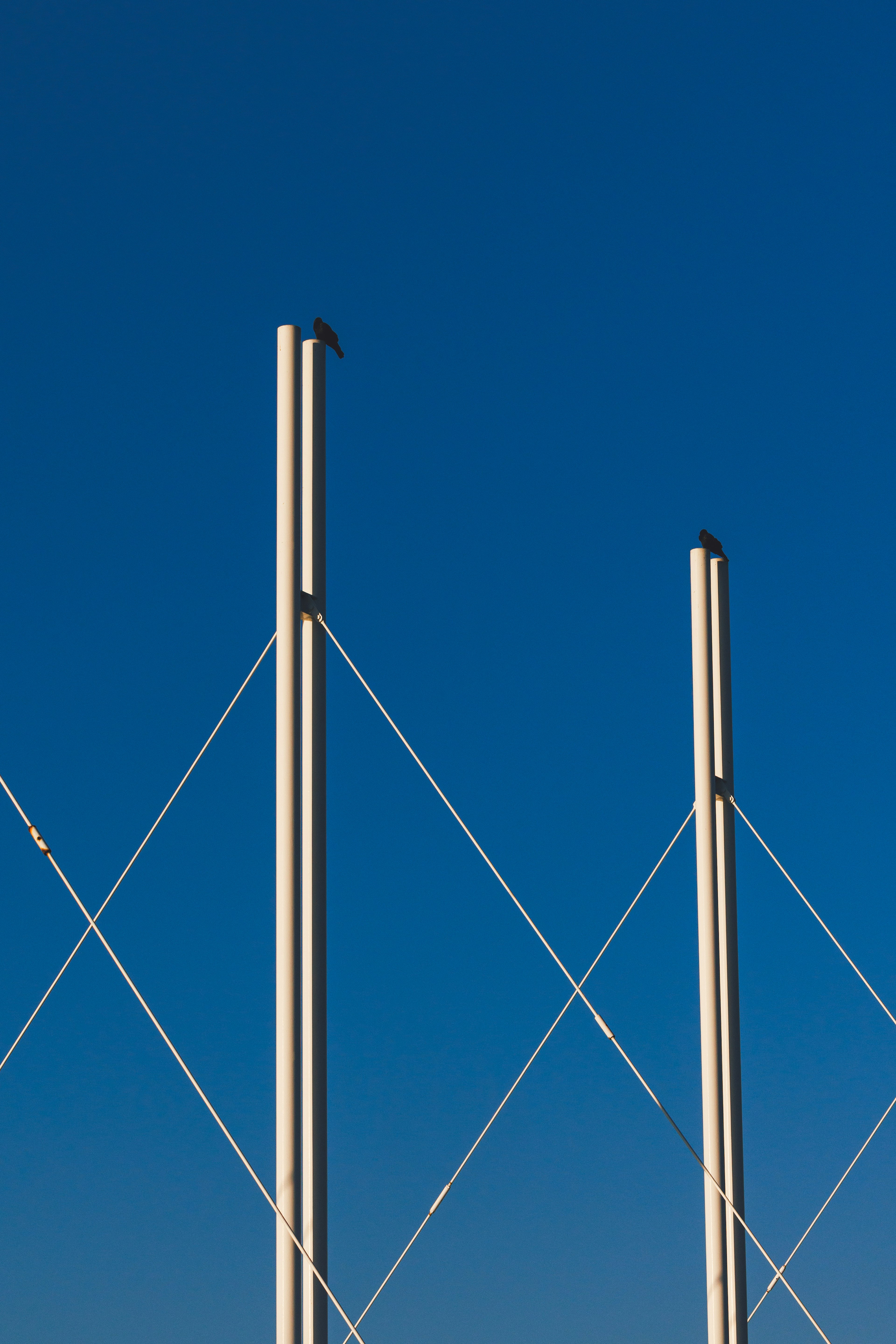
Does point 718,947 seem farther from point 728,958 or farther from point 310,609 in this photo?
point 310,609

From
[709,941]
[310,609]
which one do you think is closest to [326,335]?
[310,609]

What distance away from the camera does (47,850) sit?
40.0 feet

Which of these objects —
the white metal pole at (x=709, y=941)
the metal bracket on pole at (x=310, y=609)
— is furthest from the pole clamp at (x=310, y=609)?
the white metal pole at (x=709, y=941)

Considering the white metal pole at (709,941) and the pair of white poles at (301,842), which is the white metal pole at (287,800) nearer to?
the pair of white poles at (301,842)

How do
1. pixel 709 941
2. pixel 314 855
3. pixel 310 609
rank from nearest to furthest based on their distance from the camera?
pixel 314 855 < pixel 310 609 < pixel 709 941

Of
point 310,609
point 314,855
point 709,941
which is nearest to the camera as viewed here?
point 314,855

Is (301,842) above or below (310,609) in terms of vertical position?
below

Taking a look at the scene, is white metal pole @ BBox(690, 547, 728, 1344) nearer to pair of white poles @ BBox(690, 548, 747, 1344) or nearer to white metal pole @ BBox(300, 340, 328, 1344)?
pair of white poles @ BBox(690, 548, 747, 1344)

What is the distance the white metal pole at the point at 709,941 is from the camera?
16078 mm

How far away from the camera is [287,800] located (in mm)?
11867

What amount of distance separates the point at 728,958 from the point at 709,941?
0.26 metres

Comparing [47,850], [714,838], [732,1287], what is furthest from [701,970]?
[47,850]

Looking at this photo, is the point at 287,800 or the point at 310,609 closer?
the point at 287,800

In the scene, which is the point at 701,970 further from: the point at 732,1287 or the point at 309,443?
the point at 309,443
